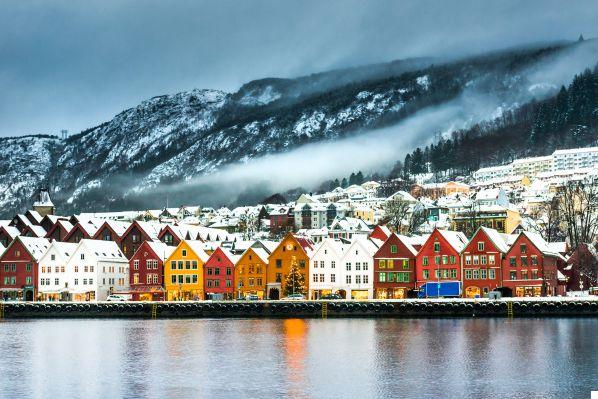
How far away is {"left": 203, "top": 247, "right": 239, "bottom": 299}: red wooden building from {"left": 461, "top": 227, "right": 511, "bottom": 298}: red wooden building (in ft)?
111

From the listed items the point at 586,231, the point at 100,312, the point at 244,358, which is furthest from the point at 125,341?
the point at 586,231

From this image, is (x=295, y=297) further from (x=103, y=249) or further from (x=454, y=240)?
(x=103, y=249)

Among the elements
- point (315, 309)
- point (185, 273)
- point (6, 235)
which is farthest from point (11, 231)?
point (315, 309)

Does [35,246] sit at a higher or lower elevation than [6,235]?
lower

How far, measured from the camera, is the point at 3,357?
64.4 metres

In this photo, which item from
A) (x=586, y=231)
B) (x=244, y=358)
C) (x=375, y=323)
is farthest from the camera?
(x=586, y=231)

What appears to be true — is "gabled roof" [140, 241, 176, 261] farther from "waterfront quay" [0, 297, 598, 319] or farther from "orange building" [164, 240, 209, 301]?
"waterfront quay" [0, 297, 598, 319]

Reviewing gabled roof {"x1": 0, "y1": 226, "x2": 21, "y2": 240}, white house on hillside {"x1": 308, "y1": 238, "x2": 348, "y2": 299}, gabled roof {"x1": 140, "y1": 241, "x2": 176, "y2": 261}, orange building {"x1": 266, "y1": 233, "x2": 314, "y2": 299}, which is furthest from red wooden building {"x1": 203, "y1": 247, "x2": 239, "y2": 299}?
gabled roof {"x1": 0, "y1": 226, "x2": 21, "y2": 240}

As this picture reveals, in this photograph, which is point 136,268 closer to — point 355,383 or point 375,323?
point 375,323

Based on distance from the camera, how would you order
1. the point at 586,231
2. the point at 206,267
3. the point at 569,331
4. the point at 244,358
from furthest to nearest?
the point at 586,231 < the point at 206,267 < the point at 569,331 < the point at 244,358

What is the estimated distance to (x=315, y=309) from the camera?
11144cm

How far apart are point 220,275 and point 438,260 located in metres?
32.2

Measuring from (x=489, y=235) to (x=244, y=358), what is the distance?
2668 inches

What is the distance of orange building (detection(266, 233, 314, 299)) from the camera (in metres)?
132
